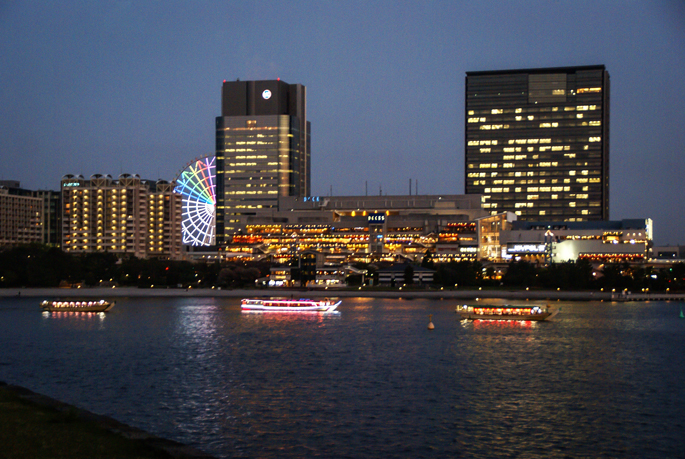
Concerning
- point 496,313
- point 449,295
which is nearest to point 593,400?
point 496,313

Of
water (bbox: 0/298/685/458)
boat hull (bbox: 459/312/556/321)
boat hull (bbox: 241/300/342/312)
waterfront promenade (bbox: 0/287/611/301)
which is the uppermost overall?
water (bbox: 0/298/685/458)

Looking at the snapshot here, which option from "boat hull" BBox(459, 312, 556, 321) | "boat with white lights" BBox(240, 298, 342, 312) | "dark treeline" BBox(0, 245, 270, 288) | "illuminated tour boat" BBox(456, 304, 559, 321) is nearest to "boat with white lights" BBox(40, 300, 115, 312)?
"boat with white lights" BBox(240, 298, 342, 312)

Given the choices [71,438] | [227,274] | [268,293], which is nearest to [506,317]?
[268,293]

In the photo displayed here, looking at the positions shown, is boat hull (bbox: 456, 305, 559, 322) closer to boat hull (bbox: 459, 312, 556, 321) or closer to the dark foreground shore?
boat hull (bbox: 459, 312, 556, 321)

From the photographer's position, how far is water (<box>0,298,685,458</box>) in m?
34.7

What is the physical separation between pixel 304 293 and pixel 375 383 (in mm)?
115309

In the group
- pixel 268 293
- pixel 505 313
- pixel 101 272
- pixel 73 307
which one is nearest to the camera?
pixel 505 313

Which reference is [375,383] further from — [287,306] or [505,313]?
[287,306]

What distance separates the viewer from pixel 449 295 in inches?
6078

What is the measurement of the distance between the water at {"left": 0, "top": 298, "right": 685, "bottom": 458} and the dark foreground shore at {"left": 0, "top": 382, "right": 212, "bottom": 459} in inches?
180

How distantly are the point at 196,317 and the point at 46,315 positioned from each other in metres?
25.0

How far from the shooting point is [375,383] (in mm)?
50000

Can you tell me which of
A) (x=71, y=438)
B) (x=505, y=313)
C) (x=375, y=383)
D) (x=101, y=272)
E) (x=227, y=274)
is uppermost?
(x=71, y=438)

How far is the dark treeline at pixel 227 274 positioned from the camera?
16088cm
